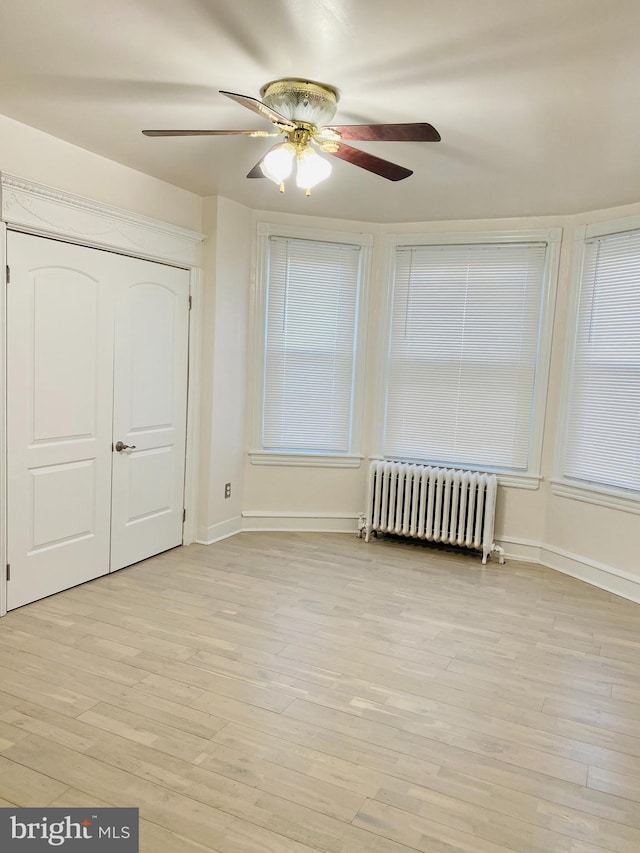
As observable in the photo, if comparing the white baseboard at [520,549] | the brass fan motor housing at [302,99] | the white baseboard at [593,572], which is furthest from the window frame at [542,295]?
the brass fan motor housing at [302,99]

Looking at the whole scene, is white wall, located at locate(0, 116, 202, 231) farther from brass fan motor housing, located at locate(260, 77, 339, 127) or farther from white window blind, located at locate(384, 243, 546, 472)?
white window blind, located at locate(384, 243, 546, 472)

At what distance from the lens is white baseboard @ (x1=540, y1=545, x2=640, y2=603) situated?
13.2 feet

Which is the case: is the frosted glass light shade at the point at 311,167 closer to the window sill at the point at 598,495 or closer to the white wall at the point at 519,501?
the white wall at the point at 519,501

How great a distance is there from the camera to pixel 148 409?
13.7 ft

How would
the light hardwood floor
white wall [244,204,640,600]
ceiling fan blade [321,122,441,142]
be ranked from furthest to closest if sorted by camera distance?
white wall [244,204,640,600] → ceiling fan blade [321,122,441,142] → the light hardwood floor

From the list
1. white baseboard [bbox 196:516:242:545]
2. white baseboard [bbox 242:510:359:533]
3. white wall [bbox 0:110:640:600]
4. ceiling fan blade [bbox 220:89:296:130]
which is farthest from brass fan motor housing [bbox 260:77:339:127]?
white baseboard [bbox 242:510:359:533]

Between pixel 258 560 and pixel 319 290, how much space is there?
2.22m

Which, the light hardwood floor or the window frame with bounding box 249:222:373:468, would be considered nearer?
the light hardwood floor

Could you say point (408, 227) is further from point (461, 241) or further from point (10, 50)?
point (10, 50)

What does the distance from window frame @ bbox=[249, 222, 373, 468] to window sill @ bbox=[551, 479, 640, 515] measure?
5.25ft

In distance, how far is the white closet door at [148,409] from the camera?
3949 millimetres

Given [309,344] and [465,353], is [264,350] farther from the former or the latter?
[465,353]

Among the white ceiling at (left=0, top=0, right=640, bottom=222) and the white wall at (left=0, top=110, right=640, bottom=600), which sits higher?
the white ceiling at (left=0, top=0, right=640, bottom=222)

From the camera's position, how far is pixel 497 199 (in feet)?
13.3
